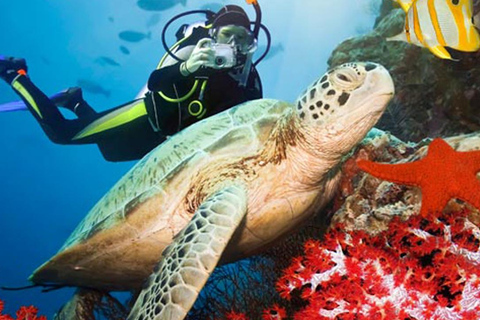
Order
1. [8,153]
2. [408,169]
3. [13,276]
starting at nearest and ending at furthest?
[408,169], [13,276], [8,153]

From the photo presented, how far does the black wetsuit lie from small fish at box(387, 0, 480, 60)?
77.6 inches

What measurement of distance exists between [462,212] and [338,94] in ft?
2.78

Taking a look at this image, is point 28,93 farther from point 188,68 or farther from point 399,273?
point 399,273

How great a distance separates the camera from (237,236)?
2.32 m

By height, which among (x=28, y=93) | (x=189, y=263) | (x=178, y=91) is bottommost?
(x=189, y=263)

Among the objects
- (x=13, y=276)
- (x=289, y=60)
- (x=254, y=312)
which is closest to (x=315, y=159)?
(x=254, y=312)

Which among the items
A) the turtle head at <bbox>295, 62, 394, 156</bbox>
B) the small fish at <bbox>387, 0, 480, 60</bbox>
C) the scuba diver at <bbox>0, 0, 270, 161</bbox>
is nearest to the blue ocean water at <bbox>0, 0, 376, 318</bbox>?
the scuba diver at <bbox>0, 0, 270, 161</bbox>

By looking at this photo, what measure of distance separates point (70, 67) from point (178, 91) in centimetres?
5833

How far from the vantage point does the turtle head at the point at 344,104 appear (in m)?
1.80

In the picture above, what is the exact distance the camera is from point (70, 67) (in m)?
53.4

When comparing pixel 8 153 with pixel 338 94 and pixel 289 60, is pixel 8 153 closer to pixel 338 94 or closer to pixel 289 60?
pixel 289 60

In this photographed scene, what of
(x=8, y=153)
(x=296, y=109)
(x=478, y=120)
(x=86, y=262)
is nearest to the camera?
(x=296, y=109)

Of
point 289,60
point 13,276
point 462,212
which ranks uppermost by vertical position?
point 462,212

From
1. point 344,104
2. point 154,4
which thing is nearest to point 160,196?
point 344,104
